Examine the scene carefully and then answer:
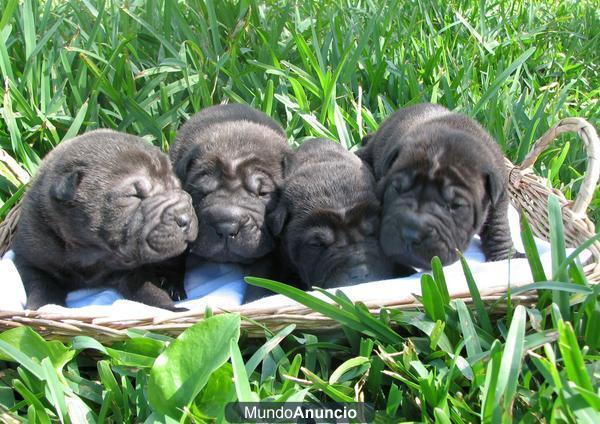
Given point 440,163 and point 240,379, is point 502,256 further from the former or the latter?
point 240,379

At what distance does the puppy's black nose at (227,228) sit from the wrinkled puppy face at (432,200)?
0.86 metres

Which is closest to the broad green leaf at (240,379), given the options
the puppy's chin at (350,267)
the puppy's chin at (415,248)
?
the puppy's chin at (350,267)

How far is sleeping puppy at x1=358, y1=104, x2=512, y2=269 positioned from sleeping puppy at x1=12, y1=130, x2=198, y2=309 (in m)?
1.22

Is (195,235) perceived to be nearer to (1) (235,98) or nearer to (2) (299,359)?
(2) (299,359)

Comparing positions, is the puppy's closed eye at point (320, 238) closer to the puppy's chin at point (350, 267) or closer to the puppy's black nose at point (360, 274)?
the puppy's chin at point (350, 267)

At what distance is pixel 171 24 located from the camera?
20.4ft

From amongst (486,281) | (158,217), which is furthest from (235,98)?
(486,281)

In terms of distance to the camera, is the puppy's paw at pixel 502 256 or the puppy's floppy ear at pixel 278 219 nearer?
the puppy's floppy ear at pixel 278 219

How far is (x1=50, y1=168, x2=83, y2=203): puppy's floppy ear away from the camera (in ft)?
11.8

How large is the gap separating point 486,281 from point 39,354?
6.75 ft

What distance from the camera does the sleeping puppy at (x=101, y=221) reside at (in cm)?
365

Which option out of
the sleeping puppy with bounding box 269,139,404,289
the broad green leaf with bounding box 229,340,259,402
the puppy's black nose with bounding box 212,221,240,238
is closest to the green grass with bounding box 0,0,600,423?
the broad green leaf with bounding box 229,340,259,402

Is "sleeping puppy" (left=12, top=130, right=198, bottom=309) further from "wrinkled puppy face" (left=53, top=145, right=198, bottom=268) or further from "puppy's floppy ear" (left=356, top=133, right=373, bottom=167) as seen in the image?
"puppy's floppy ear" (left=356, top=133, right=373, bottom=167)

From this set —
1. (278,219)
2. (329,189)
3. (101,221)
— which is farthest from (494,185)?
(101,221)
